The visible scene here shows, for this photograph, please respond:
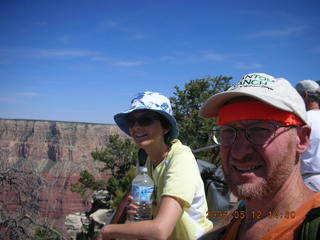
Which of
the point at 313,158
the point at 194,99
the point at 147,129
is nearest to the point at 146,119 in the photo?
the point at 147,129

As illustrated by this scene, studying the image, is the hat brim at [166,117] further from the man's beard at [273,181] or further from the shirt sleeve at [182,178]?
the man's beard at [273,181]

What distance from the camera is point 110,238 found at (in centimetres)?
195

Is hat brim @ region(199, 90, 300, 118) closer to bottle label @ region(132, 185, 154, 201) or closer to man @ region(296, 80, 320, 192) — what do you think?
bottle label @ region(132, 185, 154, 201)

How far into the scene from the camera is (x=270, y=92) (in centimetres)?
128

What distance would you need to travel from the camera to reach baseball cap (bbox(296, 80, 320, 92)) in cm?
292

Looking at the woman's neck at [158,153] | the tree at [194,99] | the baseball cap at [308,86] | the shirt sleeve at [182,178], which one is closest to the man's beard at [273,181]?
the shirt sleeve at [182,178]

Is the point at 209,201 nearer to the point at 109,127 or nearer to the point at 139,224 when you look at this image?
the point at 139,224


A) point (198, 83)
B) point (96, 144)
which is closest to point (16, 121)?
point (96, 144)

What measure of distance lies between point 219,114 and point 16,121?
98.8 meters

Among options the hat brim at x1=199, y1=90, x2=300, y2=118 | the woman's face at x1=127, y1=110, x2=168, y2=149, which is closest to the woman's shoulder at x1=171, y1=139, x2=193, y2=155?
the woman's face at x1=127, y1=110, x2=168, y2=149

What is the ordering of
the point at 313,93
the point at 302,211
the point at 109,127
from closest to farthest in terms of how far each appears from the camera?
the point at 302,211 < the point at 313,93 < the point at 109,127

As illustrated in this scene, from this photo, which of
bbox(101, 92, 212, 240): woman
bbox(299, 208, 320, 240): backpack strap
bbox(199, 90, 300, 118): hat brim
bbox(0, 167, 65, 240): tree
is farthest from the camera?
bbox(0, 167, 65, 240): tree

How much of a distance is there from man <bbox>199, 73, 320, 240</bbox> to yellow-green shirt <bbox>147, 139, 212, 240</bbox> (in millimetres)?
559

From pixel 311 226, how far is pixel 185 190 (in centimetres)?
94
